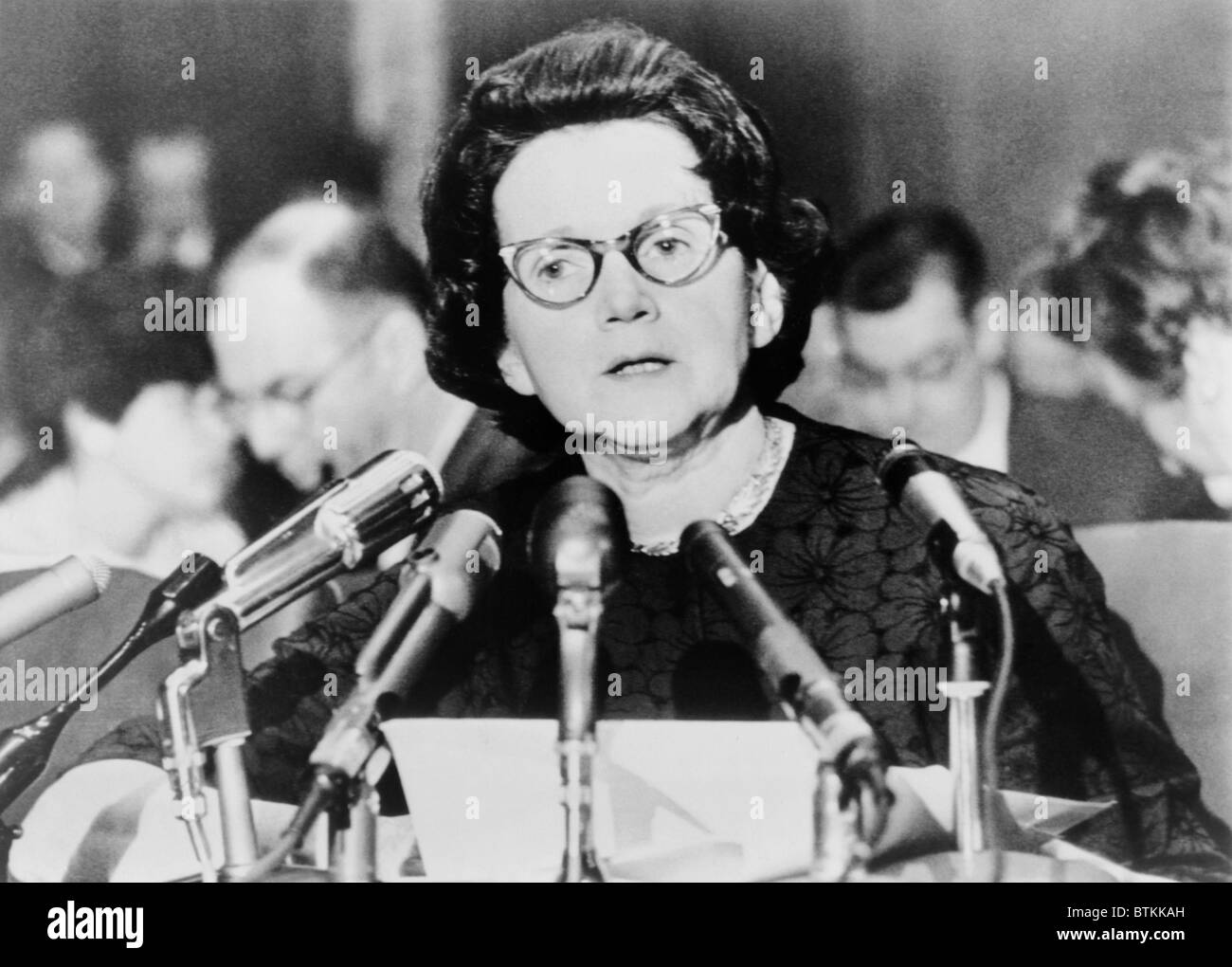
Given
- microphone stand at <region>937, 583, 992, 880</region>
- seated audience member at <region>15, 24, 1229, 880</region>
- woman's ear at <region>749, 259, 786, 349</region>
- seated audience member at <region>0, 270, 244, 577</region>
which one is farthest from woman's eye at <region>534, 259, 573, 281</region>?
microphone stand at <region>937, 583, 992, 880</region>

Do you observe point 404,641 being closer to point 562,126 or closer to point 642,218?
point 642,218

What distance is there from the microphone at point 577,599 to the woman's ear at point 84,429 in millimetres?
943

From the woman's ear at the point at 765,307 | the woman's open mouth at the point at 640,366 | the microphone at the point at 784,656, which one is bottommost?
the microphone at the point at 784,656

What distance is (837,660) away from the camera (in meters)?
2.65

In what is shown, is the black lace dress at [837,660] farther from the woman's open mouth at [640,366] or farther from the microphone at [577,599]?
the woman's open mouth at [640,366]

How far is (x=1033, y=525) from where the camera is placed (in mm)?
2736

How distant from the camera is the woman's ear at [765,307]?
274cm

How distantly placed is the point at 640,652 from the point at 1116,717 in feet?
3.24

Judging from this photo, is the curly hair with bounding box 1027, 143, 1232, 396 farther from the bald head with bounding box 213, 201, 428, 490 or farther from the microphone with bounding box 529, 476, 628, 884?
the bald head with bounding box 213, 201, 428, 490

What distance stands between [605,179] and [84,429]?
1.23 m

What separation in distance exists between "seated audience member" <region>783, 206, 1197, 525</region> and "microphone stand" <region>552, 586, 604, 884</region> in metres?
0.66

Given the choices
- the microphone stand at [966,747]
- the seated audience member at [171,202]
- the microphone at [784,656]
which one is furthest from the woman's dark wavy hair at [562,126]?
the microphone stand at [966,747]

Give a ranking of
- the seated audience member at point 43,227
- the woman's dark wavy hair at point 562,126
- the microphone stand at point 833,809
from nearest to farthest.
A: the microphone stand at point 833,809 → the woman's dark wavy hair at point 562,126 → the seated audience member at point 43,227

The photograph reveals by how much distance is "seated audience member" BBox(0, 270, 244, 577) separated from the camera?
110 inches
